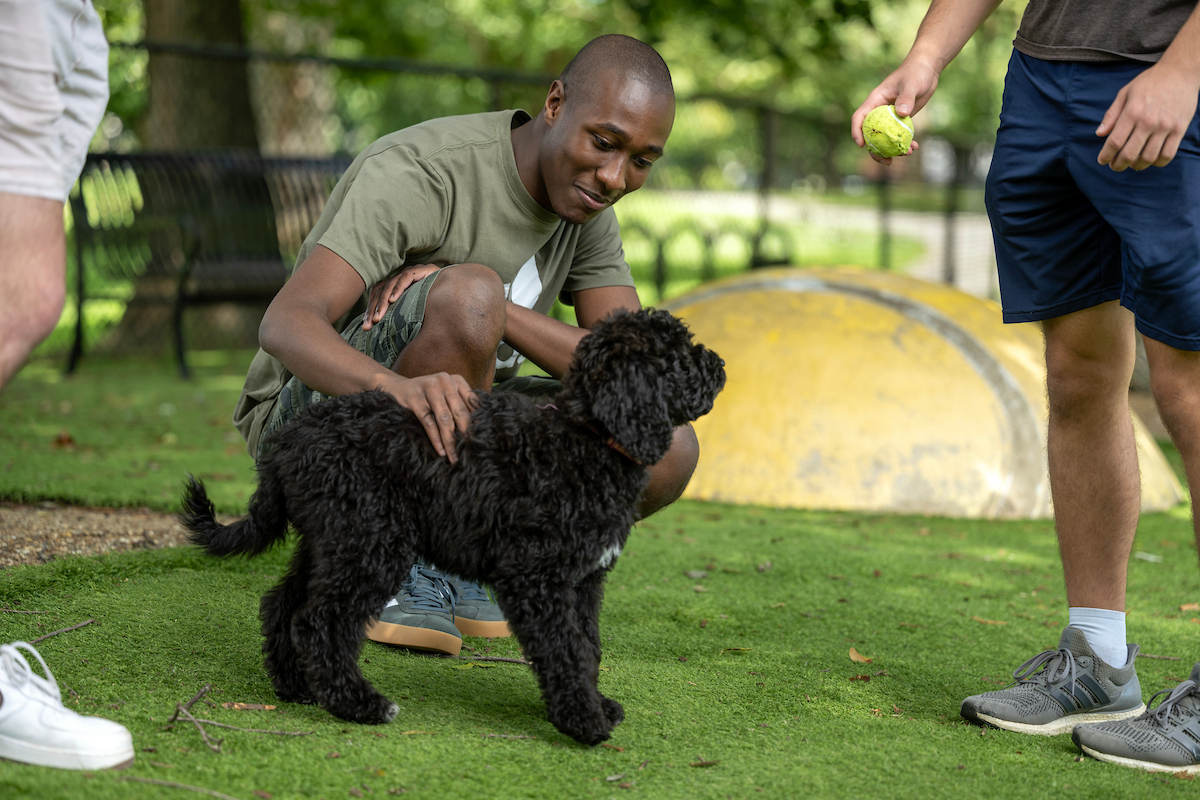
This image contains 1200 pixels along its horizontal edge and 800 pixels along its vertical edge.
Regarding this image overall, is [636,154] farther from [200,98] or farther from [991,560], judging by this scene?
[200,98]

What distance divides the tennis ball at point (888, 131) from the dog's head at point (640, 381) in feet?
2.79

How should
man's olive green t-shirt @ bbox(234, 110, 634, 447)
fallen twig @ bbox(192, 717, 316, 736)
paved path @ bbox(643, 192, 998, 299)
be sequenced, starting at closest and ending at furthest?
fallen twig @ bbox(192, 717, 316, 736) < man's olive green t-shirt @ bbox(234, 110, 634, 447) < paved path @ bbox(643, 192, 998, 299)

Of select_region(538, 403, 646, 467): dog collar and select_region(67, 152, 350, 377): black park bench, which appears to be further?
select_region(67, 152, 350, 377): black park bench

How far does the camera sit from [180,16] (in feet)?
37.2

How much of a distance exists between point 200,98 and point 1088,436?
Answer: 10.6 metres

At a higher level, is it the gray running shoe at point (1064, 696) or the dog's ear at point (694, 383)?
the dog's ear at point (694, 383)

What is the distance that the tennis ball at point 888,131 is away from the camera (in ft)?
9.43

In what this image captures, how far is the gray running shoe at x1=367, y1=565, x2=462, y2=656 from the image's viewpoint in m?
3.15

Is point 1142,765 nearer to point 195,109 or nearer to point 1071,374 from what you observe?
point 1071,374

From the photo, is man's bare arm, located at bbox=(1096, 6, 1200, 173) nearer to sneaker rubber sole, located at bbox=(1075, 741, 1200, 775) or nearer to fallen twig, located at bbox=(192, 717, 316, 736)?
sneaker rubber sole, located at bbox=(1075, 741, 1200, 775)

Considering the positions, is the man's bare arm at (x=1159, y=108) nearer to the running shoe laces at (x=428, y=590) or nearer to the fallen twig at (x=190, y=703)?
the running shoe laces at (x=428, y=590)

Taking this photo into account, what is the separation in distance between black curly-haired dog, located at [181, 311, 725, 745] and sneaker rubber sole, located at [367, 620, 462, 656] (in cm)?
58

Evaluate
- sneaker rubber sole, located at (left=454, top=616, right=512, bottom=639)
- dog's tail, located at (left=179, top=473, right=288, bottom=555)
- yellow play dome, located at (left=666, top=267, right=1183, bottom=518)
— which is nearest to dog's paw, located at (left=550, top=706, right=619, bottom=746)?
dog's tail, located at (left=179, top=473, right=288, bottom=555)

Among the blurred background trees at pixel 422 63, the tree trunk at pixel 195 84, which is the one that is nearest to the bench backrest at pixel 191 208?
the blurred background trees at pixel 422 63
